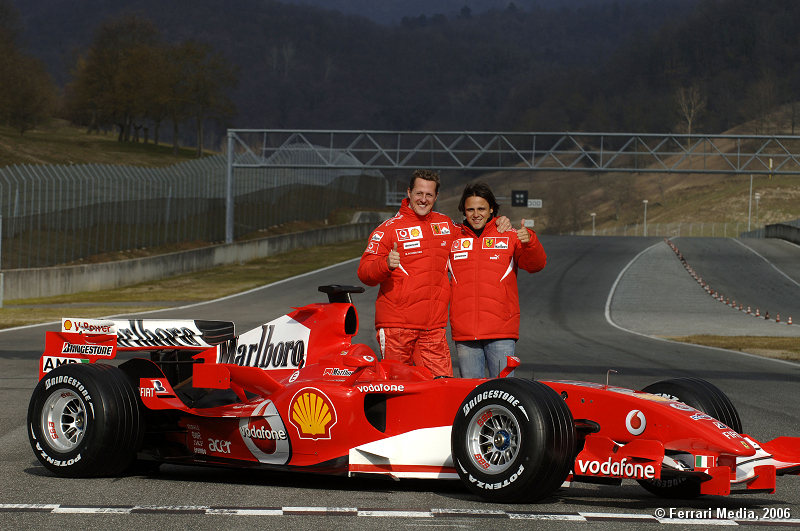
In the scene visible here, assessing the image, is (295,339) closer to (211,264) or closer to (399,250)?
(399,250)

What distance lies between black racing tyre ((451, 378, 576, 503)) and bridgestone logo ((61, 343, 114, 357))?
2852 mm

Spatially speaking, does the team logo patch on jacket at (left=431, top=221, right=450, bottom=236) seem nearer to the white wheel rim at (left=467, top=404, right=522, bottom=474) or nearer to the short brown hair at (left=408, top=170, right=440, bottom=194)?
the short brown hair at (left=408, top=170, right=440, bottom=194)

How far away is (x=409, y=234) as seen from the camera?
25.1 ft

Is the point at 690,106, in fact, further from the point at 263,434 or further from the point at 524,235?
the point at 263,434

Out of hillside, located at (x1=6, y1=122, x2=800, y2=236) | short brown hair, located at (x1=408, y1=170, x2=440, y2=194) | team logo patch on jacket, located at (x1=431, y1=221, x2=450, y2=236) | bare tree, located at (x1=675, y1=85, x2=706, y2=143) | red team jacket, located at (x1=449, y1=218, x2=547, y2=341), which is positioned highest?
bare tree, located at (x1=675, y1=85, x2=706, y2=143)

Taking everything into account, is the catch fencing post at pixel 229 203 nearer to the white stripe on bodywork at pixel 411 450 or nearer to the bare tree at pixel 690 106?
the white stripe on bodywork at pixel 411 450

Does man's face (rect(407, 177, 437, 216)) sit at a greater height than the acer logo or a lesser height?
greater

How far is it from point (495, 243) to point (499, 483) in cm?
207

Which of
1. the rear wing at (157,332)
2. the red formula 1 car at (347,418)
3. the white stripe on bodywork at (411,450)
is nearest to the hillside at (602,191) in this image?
the rear wing at (157,332)

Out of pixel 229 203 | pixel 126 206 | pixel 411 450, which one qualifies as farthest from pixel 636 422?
pixel 229 203

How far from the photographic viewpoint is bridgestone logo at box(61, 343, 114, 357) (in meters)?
7.74

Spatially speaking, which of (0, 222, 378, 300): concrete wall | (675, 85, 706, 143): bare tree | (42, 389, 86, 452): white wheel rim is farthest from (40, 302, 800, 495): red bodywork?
(675, 85, 706, 143): bare tree

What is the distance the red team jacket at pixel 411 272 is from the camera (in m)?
7.62

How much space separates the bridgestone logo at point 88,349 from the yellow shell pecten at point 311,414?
1672 millimetres
